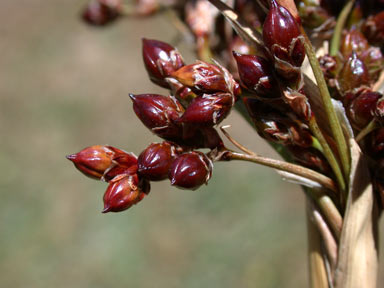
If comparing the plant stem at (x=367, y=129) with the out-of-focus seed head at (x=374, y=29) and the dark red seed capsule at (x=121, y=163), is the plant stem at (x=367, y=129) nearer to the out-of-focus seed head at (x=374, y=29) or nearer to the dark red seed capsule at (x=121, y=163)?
the out-of-focus seed head at (x=374, y=29)

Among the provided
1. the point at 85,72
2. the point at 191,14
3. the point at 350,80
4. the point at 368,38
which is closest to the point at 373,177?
the point at 350,80

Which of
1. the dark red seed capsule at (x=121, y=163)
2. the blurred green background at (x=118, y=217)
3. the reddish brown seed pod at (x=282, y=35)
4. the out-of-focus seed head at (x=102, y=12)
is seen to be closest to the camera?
the reddish brown seed pod at (x=282, y=35)

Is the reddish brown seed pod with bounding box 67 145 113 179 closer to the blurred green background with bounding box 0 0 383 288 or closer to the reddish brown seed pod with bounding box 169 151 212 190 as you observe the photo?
the reddish brown seed pod with bounding box 169 151 212 190

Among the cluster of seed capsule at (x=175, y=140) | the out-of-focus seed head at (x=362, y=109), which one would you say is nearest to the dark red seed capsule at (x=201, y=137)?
the cluster of seed capsule at (x=175, y=140)

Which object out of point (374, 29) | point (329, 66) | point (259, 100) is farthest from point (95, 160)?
point (374, 29)

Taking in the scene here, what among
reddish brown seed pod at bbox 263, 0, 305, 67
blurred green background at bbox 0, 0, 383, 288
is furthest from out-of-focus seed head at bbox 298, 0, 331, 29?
blurred green background at bbox 0, 0, 383, 288
